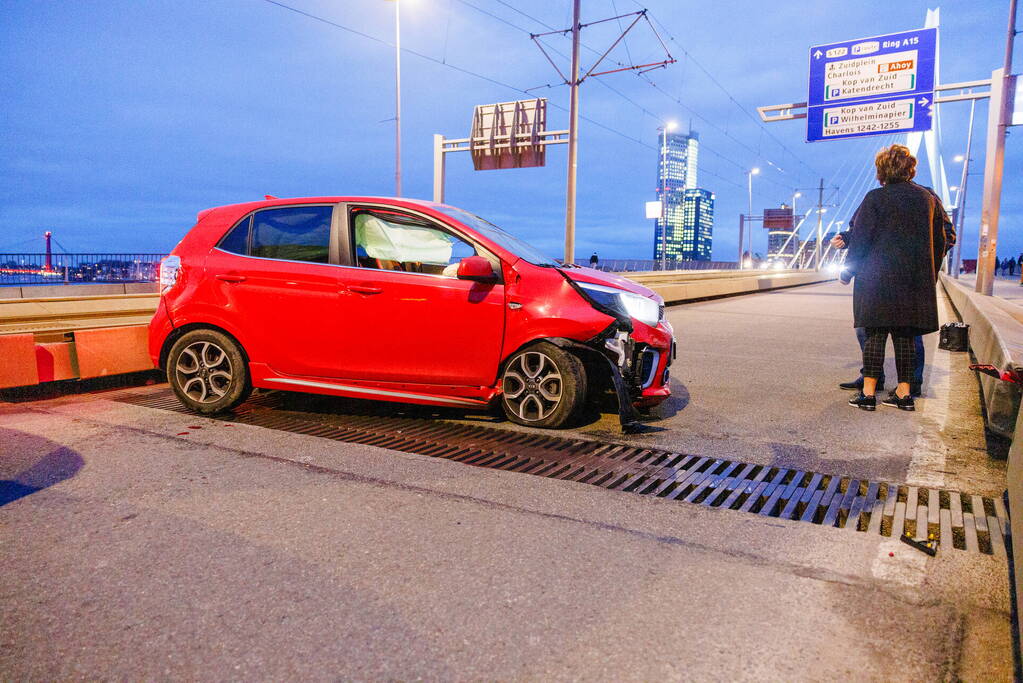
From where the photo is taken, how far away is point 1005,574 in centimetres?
256

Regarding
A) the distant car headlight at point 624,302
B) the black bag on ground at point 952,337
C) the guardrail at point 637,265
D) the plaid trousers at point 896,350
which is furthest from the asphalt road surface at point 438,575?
the guardrail at point 637,265

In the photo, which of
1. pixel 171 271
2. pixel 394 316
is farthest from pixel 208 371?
pixel 394 316

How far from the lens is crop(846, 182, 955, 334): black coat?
521cm

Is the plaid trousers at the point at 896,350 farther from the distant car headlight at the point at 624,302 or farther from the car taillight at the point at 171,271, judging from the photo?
the car taillight at the point at 171,271

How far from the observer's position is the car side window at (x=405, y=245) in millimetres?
4789

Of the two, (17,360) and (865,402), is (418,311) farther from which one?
(865,402)

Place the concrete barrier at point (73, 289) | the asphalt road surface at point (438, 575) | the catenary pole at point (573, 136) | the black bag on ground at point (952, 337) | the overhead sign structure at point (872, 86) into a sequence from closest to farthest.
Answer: the asphalt road surface at point (438, 575) < the black bag on ground at point (952, 337) < the overhead sign structure at point (872, 86) < the concrete barrier at point (73, 289) < the catenary pole at point (573, 136)

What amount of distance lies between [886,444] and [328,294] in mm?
3861

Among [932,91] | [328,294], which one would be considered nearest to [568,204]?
[932,91]

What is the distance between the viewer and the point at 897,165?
5.27 metres

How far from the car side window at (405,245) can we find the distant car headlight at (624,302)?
0.87m

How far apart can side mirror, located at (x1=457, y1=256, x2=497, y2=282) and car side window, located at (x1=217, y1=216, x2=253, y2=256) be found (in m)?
1.75

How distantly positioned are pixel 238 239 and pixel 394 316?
57.8 inches

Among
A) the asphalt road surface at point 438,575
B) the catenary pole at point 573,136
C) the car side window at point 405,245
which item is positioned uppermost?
the catenary pole at point 573,136
